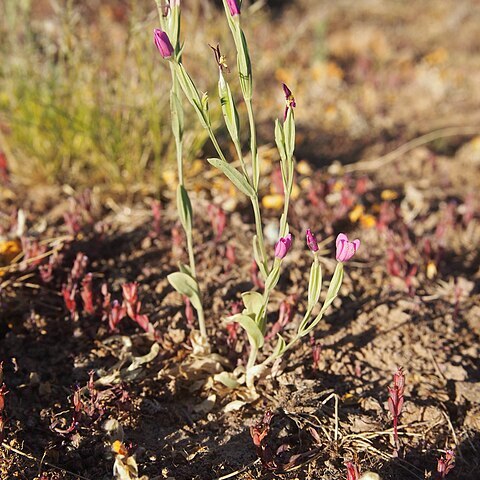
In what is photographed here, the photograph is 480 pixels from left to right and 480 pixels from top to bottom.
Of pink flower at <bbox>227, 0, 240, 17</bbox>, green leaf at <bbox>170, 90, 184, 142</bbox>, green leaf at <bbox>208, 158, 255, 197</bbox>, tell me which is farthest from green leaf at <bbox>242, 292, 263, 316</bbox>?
pink flower at <bbox>227, 0, 240, 17</bbox>

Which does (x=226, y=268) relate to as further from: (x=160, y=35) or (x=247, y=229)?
(x=160, y=35)

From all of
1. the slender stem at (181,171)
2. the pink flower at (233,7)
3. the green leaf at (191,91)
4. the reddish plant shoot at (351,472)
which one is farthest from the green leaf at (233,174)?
the reddish plant shoot at (351,472)

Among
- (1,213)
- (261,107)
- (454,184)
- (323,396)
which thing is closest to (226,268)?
(323,396)

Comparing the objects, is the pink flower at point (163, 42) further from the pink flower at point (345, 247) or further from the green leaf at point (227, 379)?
the green leaf at point (227, 379)

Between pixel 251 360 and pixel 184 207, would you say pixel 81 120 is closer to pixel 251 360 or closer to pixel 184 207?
pixel 184 207

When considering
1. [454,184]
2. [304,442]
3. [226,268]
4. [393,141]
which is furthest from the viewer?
[393,141]

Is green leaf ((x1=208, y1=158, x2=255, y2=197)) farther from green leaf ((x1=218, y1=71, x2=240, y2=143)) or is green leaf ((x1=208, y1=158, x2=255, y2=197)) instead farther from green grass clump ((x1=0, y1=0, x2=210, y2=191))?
green grass clump ((x1=0, y1=0, x2=210, y2=191))

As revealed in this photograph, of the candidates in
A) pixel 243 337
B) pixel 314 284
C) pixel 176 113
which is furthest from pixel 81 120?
pixel 314 284
